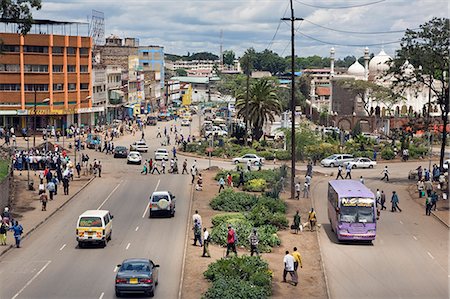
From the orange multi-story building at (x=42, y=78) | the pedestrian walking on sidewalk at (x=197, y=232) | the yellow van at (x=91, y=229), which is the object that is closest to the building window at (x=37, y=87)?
the orange multi-story building at (x=42, y=78)

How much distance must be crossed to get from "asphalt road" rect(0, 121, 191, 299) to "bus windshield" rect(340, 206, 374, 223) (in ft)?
24.7

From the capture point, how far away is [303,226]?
3772 cm

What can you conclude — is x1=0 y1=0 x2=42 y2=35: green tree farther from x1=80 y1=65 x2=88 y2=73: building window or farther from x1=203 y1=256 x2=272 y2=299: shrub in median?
x1=80 y1=65 x2=88 y2=73: building window

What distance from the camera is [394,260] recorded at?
31.2 m

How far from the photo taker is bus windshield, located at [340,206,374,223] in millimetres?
33406

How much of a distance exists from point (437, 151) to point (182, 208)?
43.0 m

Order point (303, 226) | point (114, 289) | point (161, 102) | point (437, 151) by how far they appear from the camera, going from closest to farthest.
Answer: point (114, 289) < point (303, 226) < point (437, 151) < point (161, 102)

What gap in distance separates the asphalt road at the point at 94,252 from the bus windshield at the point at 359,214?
7.52 m

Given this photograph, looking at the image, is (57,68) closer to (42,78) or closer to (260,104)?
(42,78)

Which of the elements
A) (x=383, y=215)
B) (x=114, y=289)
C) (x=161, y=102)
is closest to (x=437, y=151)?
(x=383, y=215)

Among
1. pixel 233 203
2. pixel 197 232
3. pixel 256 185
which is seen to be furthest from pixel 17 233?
pixel 256 185

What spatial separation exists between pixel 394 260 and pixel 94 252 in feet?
41.6

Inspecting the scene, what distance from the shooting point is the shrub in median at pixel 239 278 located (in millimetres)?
24375

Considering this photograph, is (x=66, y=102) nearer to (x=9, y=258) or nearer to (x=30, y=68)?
(x=30, y=68)
